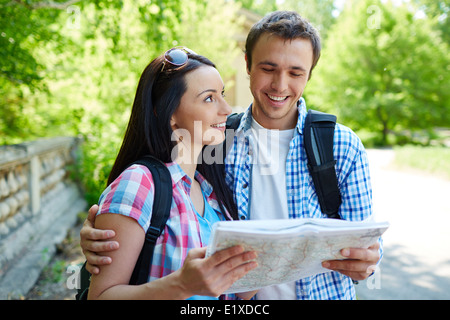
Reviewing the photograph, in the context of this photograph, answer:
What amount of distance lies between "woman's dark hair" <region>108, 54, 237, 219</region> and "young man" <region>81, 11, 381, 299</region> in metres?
0.43

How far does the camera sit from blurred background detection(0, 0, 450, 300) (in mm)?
4723

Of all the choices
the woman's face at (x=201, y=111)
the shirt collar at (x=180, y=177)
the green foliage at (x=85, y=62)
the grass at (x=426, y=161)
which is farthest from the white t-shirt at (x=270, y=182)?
the grass at (x=426, y=161)

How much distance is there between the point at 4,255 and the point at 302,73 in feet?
10.7

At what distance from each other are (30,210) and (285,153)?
3.84m

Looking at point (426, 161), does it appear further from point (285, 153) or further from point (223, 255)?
point (223, 255)

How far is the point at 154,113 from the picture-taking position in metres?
1.59

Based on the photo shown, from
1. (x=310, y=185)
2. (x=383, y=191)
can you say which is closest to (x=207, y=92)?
(x=310, y=185)

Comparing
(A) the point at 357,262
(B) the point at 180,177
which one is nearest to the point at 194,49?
(B) the point at 180,177

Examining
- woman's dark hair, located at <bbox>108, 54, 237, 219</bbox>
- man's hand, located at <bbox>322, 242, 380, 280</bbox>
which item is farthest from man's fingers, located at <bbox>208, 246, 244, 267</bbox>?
woman's dark hair, located at <bbox>108, 54, 237, 219</bbox>

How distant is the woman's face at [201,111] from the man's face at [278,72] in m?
0.33

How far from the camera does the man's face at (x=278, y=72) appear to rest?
1795 millimetres

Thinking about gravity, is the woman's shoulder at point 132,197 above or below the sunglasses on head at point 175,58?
below

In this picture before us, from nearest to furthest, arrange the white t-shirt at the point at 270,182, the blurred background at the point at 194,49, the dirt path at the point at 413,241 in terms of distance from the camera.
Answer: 1. the white t-shirt at the point at 270,182
2. the dirt path at the point at 413,241
3. the blurred background at the point at 194,49

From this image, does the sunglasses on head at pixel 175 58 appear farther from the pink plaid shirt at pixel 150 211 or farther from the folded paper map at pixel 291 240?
the folded paper map at pixel 291 240
